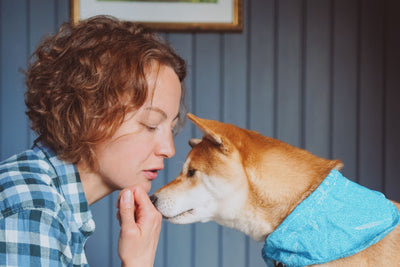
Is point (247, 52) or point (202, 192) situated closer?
point (202, 192)

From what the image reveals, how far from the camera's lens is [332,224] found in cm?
86

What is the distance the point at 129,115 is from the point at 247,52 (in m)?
1.04

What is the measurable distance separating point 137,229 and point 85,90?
11.8 inches

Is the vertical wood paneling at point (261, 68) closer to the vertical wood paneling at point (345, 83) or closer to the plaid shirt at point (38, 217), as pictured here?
the vertical wood paneling at point (345, 83)

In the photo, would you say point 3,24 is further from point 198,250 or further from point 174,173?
point 198,250

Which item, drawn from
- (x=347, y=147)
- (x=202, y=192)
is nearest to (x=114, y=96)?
(x=202, y=192)

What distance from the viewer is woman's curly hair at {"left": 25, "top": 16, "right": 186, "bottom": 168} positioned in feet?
2.49

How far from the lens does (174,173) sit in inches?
66.4

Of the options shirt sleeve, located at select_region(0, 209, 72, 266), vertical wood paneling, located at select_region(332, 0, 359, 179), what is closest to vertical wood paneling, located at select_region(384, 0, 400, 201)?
vertical wood paneling, located at select_region(332, 0, 359, 179)

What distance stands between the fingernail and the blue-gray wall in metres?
0.96

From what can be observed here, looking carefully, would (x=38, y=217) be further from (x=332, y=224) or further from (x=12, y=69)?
(x=12, y=69)

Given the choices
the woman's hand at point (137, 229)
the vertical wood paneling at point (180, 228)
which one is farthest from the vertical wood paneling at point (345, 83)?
the woman's hand at point (137, 229)

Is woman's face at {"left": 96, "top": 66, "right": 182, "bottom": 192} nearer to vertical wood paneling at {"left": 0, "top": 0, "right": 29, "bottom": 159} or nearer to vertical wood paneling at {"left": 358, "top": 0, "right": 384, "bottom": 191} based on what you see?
vertical wood paneling at {"left": 0, "top": 0, "right": 29, "bottom": 159}

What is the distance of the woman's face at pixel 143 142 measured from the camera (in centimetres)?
79
